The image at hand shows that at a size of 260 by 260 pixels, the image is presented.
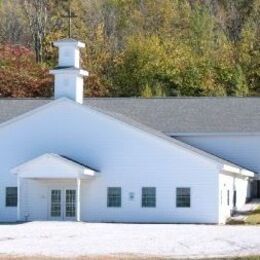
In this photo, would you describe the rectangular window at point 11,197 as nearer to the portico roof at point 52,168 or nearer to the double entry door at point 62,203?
the double entry door at point 62,203

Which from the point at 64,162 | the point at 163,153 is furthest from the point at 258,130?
the point at 64,162

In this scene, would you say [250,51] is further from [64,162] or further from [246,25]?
[64,162]

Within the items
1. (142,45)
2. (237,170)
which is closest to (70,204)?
(237,170)

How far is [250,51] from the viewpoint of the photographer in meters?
83.0

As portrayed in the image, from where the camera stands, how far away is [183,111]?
185 feet

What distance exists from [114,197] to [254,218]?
7191 mm

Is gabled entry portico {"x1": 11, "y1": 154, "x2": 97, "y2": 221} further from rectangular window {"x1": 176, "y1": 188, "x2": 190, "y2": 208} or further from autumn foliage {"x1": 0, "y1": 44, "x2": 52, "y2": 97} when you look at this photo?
autumn foliage {"x1": 0, "y1": 44, "x2": 52, "y2": 97}

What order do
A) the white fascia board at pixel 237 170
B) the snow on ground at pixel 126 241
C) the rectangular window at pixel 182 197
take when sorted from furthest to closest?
the white fascia board at pixel 237 170 < the rectangular window at pixel 182 197 < the snow on ground at pixel 126 241

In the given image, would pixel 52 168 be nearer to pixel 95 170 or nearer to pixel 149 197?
pixel 95 170

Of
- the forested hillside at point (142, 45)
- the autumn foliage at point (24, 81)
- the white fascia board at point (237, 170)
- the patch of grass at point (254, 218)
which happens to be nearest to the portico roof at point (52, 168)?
the white fascia board at point (237, 170)

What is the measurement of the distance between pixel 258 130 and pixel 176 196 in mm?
10754

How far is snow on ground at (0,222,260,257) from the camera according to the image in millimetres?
26906

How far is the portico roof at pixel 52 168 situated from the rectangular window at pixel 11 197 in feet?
8.51

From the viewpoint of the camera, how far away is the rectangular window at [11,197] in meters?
47.2
